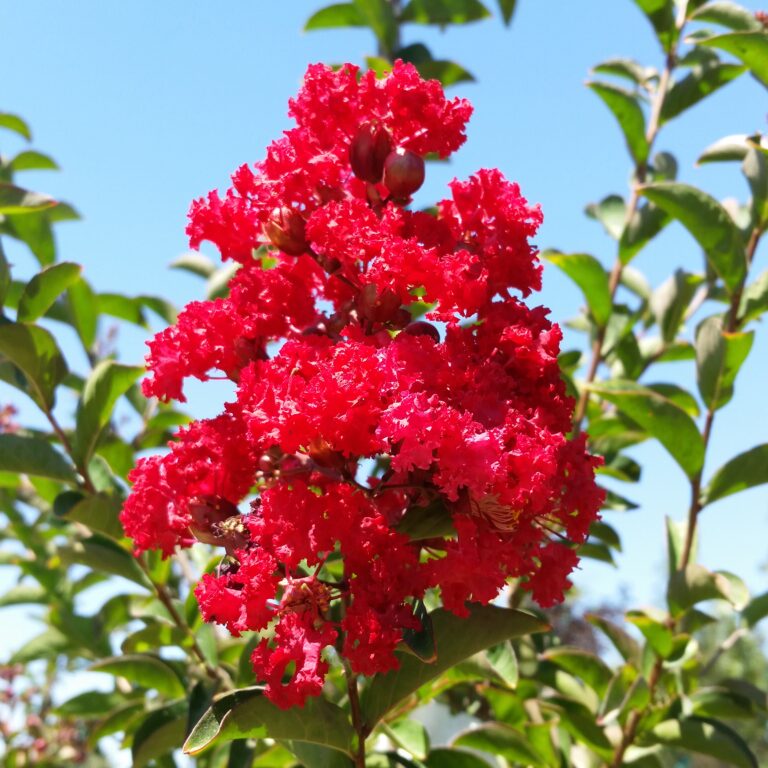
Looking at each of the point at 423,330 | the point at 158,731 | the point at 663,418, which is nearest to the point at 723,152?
the point at 663,418

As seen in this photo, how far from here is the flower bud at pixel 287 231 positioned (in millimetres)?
1312

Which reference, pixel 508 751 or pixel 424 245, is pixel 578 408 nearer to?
pixel 508 751

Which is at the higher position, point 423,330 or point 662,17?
point 662,17

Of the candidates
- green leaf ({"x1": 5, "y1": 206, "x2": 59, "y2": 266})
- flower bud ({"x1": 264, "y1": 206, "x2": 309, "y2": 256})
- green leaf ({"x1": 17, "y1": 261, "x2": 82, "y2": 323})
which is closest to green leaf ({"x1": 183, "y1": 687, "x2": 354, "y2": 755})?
flower bud ({"x1": 264, "y1": 206, "x2": 309, "y2": 256})

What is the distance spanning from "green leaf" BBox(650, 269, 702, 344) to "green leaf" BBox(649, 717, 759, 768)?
1064 millimetres

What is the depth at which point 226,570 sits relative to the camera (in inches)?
46.1

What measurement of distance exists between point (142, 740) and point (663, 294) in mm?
1769

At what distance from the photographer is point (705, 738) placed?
1736mm

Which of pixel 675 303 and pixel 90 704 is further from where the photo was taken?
pixel 675 303

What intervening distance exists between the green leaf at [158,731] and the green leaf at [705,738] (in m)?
0.92

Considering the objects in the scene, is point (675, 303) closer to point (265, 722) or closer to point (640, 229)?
point (640, 229)

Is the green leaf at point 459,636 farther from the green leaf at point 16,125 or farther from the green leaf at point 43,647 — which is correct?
the green leaf at point 16,125

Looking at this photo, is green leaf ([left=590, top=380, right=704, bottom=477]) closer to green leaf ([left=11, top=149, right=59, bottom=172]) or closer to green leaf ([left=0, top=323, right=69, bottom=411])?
green leaf ([left=0, top=323, right=69, bottom=411])

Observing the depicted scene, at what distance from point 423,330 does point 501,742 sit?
0.92m
